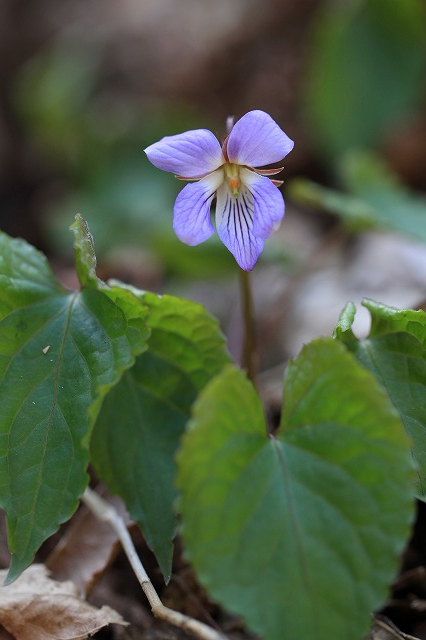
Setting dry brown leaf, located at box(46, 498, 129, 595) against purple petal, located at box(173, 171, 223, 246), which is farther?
dry brown leaf, located at box(46, 498, 129, 595)

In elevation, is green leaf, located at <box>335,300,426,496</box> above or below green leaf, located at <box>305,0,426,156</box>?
below

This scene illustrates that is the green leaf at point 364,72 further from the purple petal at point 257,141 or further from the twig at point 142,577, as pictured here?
the twig at point 142,577

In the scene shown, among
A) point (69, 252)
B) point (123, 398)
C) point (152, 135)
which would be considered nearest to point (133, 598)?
point (123, 398)

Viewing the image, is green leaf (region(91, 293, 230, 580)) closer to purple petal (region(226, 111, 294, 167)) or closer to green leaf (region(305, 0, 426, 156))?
purple petal (region(226, 111, 294, 167))

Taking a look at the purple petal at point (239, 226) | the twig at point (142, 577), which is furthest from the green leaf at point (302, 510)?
the purple petal at point (239, 226)

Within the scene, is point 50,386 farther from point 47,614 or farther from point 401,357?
point 401,357

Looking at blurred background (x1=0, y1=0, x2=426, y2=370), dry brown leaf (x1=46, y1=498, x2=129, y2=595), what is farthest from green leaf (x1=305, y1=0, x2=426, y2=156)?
dry brown leaf (x1=46, y1=498, x2=129, y2=595)

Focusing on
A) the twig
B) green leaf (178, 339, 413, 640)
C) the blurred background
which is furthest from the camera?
the blurred background
